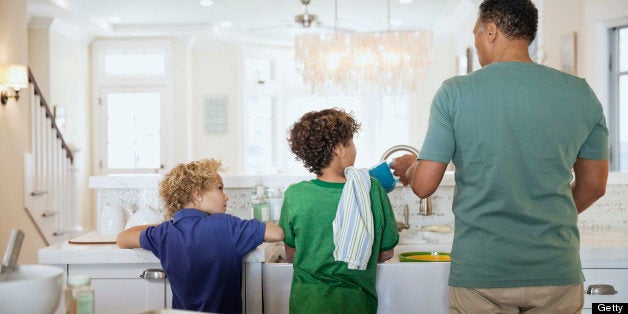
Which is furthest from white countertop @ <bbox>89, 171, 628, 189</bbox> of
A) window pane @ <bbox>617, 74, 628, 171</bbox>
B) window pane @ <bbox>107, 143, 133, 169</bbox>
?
window pane @ <bbox>107, 143, 133, 169</bbox>

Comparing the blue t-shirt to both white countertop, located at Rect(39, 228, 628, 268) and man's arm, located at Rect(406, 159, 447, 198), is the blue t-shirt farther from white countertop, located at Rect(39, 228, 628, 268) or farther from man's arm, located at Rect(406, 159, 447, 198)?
man's arm, located at Rect(406, 159, 447, 198)

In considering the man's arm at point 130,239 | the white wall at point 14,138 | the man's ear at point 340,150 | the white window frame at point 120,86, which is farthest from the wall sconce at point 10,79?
the man's ear at point 340,150

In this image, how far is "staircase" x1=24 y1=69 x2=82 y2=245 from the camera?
611cm


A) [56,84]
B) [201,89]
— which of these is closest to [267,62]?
[201,89]

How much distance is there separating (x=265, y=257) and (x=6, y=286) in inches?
49.3

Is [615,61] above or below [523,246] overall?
above

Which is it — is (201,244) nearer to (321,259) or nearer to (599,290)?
(321,259)

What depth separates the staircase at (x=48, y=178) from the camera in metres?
6.11

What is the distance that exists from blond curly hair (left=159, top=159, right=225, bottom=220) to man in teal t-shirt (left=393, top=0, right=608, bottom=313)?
774 mm

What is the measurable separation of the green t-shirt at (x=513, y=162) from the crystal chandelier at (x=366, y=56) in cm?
449

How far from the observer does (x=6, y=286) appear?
0.95 metres

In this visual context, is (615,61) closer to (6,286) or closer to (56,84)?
(6,286)

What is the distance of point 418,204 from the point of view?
2.84 meters

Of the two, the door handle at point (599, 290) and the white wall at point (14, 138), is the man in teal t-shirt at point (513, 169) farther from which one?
the white wall at point (14, 138)
